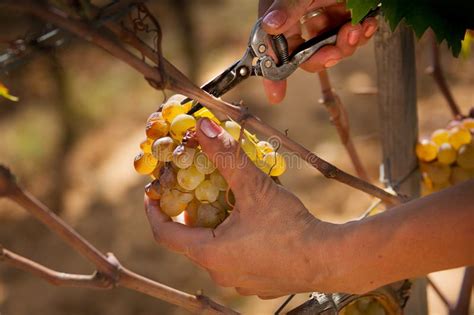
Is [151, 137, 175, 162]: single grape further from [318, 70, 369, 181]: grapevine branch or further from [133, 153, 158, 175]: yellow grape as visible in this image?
[318, 70, 369, 181]: grapevine branch

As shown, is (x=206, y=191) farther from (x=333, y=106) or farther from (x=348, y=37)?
(x=333, y=106)

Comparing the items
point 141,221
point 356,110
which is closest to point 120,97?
point 141,221

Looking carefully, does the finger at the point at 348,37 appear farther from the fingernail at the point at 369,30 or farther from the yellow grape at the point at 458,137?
the yellow grape at the point at 458,137

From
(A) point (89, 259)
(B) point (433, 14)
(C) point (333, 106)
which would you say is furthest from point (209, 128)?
(C) point (333, 106)

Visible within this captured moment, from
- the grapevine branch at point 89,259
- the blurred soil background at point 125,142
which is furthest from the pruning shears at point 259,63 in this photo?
the blurred soil background at point 125,142

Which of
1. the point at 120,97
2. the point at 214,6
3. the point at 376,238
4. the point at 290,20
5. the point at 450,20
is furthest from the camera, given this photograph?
the point at 214,6

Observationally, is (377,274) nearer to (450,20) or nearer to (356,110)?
(450,20)
